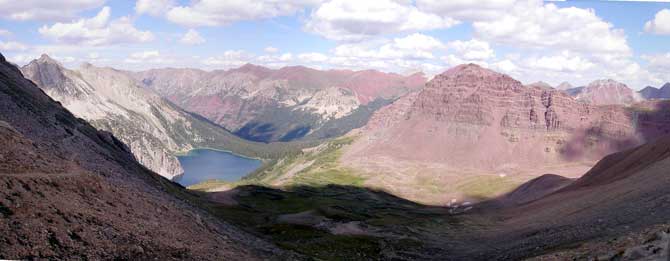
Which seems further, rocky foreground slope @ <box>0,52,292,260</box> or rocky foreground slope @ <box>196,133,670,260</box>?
rocky foreground slope @ <box>196,133,670,260</box>

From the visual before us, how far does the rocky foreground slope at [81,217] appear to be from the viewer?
2604cm

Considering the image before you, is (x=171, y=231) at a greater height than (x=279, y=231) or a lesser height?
greater

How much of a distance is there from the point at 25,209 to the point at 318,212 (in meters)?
90.0

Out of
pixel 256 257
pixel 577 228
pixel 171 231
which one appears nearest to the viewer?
pixel 171 231

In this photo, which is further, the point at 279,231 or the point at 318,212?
the point at 318,212

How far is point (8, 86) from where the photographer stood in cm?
7294

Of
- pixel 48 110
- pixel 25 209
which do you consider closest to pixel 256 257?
pixel 25 209

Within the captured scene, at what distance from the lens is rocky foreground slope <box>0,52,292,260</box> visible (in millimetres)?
26041

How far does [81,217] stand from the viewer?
3100cm

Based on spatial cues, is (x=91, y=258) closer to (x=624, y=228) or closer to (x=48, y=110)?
(x=624, y=228)

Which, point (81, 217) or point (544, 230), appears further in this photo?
point (544, 230)

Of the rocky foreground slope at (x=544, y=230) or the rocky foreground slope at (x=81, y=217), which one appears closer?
the rocky foreground slope at (x=81, y=217)

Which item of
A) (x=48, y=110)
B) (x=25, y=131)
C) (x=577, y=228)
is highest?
(x=48, y=110)

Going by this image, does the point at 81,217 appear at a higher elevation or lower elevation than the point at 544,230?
higher
